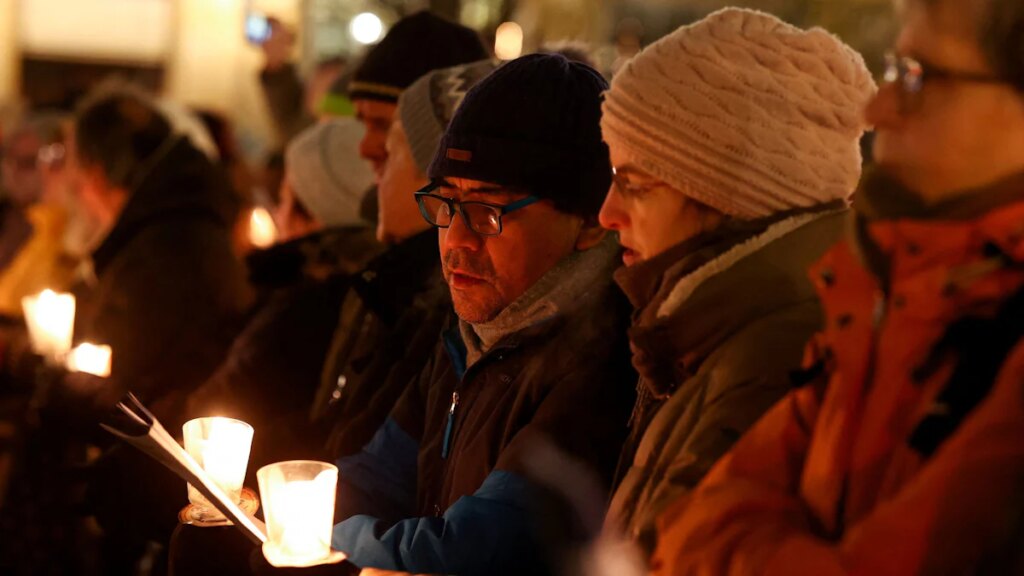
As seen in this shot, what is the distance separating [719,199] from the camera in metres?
1.99

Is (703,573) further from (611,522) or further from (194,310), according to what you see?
(194,310)

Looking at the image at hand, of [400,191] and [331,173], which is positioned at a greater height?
[400,191]

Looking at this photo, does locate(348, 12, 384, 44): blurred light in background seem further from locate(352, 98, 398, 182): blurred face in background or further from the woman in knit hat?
the woman in knit hat

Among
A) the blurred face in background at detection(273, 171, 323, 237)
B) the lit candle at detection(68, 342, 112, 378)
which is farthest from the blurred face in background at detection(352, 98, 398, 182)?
the lit candle at detection(68, 342, 112, 378)

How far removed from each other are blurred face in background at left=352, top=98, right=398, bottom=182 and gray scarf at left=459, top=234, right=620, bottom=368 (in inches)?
42.5

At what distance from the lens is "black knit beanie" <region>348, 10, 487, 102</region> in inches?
149

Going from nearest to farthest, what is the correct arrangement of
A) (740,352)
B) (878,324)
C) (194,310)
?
(878,324) < (740,352) < (194,310)

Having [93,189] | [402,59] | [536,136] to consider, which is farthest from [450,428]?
[93,189]

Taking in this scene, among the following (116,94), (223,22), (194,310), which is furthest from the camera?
(223,22)

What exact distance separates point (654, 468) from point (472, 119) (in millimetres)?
939

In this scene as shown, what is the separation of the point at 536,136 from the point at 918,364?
128 centimetres

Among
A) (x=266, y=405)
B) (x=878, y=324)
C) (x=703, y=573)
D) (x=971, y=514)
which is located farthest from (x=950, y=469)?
(x=266, y=405)

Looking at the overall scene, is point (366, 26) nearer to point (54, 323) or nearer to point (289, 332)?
point (289, 332)

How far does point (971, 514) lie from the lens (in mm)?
1231
